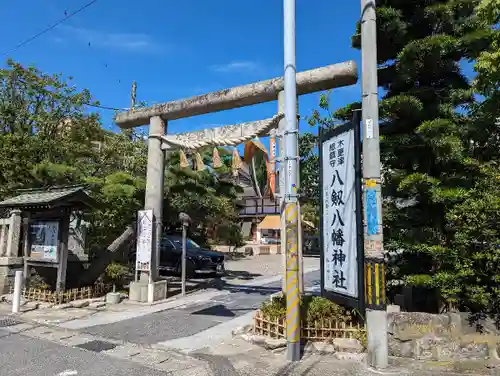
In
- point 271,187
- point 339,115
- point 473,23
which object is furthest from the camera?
point 271,187

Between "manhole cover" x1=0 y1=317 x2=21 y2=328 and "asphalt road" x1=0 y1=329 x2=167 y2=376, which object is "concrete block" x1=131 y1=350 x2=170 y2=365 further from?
"manhole cover" x1=0 y1=317 x2=21 y2=328

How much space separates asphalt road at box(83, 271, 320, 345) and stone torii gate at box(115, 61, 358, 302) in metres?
1.56

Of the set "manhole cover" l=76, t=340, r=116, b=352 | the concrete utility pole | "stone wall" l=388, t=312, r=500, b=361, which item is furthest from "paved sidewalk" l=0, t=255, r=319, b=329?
"stone wall" l=388, t=312, r=500, b=361

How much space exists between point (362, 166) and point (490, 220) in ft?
6.76

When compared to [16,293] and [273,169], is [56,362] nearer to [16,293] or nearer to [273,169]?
[16,293]

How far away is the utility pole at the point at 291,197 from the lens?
6.09m

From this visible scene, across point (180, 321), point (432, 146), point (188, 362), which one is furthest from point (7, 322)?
point (432, 146)

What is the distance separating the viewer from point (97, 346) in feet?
23.0

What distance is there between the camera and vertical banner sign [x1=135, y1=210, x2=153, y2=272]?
11.1 meters

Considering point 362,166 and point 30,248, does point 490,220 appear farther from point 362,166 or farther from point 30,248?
point 30,248

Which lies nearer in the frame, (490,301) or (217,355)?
(490,301)

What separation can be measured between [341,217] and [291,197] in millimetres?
896

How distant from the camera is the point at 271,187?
9711 millimetres

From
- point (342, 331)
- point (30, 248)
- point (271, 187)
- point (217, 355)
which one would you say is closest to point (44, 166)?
point (30, 248)
